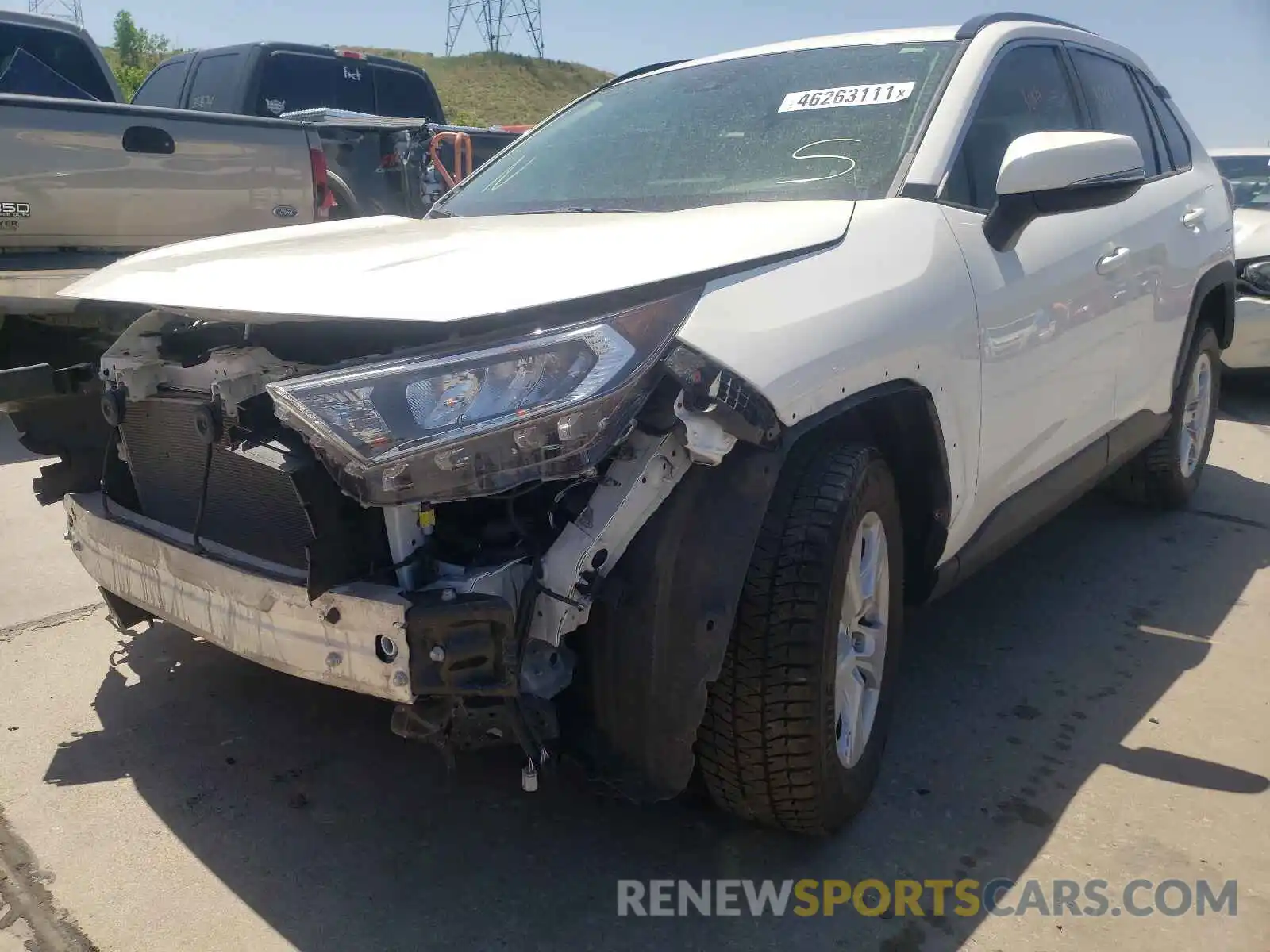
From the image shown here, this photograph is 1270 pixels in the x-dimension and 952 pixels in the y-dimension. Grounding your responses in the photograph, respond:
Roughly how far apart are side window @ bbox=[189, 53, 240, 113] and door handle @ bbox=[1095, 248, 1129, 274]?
7230mm

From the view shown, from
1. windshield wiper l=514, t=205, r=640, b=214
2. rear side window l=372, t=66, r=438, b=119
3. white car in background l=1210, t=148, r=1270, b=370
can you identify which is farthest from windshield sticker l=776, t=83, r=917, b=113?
rear side window l=372, t=66, r=438, b=119

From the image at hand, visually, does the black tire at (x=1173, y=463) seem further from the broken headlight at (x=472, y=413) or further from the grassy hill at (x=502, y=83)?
the grassy hill at (x=502, y=83)

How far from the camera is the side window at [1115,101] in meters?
4.00

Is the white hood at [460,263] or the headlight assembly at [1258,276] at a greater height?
the white hood at [460,263]

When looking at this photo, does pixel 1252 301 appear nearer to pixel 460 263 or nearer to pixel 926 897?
pixel 926 897

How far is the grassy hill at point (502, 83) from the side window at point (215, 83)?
5117 centimetres

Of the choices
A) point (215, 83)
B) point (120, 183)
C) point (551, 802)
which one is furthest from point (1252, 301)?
point (215, 83)

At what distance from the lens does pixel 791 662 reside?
224 centimetres

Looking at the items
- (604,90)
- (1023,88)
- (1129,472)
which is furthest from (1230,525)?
(604,90)

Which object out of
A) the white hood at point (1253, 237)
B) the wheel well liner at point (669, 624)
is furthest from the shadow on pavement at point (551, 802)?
the white hood at point (1253, 237)

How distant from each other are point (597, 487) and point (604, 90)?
2.44m

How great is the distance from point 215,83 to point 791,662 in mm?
8373

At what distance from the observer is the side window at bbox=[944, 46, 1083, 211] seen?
9.82 feet

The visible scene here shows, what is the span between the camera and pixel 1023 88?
3.41 meters
